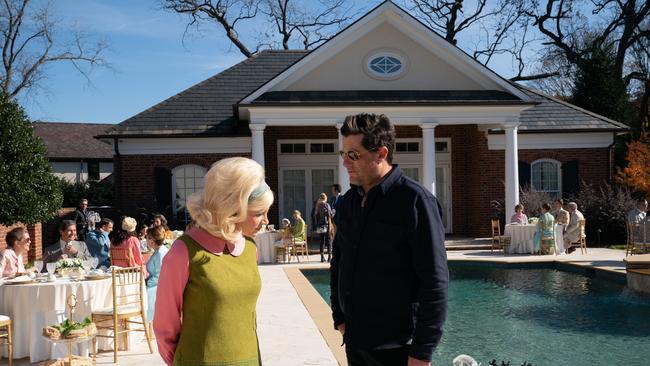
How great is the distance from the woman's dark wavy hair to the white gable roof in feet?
47.0

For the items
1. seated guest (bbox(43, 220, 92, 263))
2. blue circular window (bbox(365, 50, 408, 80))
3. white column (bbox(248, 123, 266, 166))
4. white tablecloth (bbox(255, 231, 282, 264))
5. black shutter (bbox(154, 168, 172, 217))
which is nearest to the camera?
seated guest (bbox(43, 220, 92, 263))

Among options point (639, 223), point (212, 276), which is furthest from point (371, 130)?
point (639, 223)

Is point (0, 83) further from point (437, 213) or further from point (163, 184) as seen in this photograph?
point (437, 213)

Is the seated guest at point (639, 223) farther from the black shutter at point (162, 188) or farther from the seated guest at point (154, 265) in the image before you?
the black shutter at point (162, 188)

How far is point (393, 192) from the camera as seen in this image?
2.84 metres

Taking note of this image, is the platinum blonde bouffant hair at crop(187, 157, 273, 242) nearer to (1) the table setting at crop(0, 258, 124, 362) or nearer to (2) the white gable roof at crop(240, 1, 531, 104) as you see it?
(1) the table setting at crop(0, 258, 124, 362)

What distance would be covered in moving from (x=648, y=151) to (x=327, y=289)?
1513 cm

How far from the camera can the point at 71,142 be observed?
1551 inches

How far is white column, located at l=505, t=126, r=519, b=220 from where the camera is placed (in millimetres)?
17109

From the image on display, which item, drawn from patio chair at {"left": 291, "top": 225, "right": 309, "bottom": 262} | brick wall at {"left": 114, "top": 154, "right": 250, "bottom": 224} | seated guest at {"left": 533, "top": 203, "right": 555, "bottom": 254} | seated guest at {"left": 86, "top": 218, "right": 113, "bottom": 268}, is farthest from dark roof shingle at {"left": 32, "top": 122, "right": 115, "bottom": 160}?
seated guest at {"left": 533, "top": 203, "right": 555, "bottom": 254}

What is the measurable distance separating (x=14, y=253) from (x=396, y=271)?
6303 millimetres

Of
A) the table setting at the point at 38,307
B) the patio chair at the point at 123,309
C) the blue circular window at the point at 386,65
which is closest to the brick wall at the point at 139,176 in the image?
the blue circular window at the point at 386,65

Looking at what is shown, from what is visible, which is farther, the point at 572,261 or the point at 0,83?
the point at 0,83

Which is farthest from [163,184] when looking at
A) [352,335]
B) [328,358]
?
[352,335]
